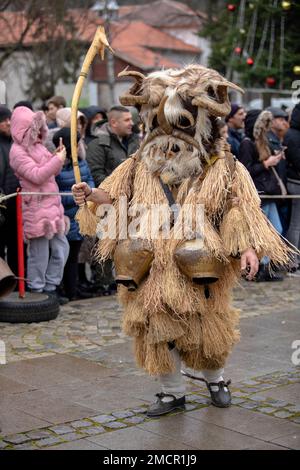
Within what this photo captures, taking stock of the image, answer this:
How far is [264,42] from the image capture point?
18.6 metres

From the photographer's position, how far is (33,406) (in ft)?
17.0

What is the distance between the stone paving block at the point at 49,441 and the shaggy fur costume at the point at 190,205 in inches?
27.4

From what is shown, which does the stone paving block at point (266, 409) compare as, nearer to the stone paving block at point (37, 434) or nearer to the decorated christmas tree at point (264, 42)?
the stone paving block at point (37, 434)

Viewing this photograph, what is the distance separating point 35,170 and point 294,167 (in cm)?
373

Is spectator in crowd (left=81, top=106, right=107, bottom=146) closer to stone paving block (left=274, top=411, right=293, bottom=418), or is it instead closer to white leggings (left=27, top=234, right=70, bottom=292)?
white leggings (left=27, top=234, right=70, bottom=292)

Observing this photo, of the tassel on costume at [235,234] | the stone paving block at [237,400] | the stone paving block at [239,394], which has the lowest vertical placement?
the stone paving block at [239,394]

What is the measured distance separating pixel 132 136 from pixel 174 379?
4431mm

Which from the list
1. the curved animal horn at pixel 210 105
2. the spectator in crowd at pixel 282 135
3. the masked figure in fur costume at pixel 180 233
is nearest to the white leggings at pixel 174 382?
the masked figure in fur costume at pixel 180 233

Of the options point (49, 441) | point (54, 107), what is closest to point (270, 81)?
point (54, 107)

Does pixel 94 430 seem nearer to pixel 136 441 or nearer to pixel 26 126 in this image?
pixel 136 441

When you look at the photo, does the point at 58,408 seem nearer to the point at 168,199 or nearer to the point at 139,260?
the point at 139,260

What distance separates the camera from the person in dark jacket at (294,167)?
9.85 meters
